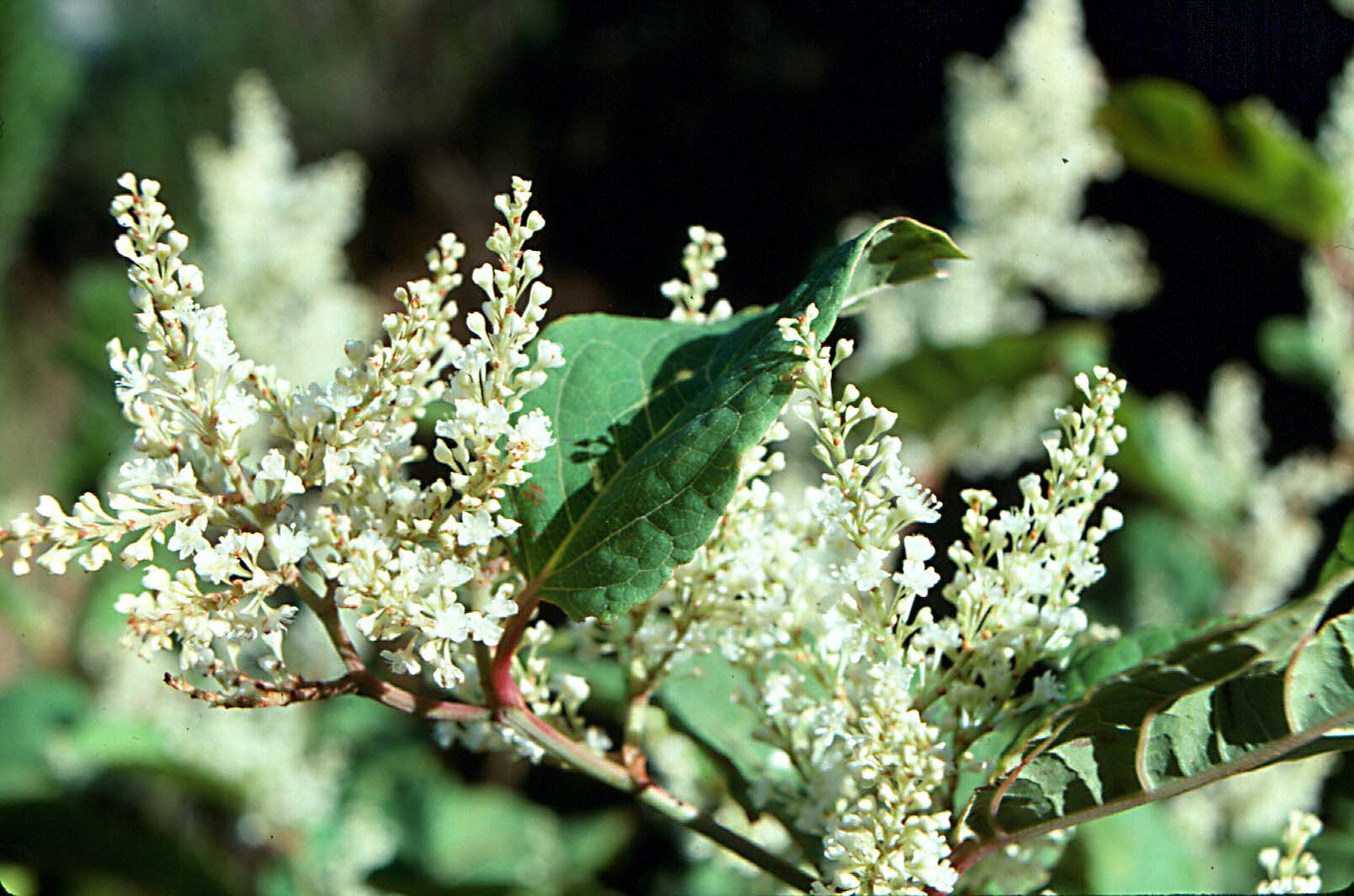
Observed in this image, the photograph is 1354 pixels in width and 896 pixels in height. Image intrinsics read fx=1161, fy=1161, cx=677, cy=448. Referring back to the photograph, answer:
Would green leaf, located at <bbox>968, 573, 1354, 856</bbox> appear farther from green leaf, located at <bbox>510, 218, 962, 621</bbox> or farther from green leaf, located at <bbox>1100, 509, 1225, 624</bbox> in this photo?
green leaf, located at <bbox>1100, 509, 1225, 624</bbox>

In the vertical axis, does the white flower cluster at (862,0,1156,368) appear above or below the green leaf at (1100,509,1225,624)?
above

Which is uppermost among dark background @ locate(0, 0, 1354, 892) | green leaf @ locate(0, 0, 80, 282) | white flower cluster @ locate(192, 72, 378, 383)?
dark background @ locate(0, 0, 1354, 892)

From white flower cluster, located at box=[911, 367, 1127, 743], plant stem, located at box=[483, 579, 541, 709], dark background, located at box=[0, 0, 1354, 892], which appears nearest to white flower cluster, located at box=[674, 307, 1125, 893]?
white flower cluster, located at box=[911, 367, 1127, 743]

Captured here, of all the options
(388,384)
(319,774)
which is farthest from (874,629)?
A: (319,774)

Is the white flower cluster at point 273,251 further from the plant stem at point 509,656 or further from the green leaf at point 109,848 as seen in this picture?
the plant stem at point 509,656

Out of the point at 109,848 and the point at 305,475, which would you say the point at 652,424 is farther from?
the point at 109,848

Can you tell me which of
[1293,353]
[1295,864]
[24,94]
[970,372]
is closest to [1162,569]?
[1293,353]
